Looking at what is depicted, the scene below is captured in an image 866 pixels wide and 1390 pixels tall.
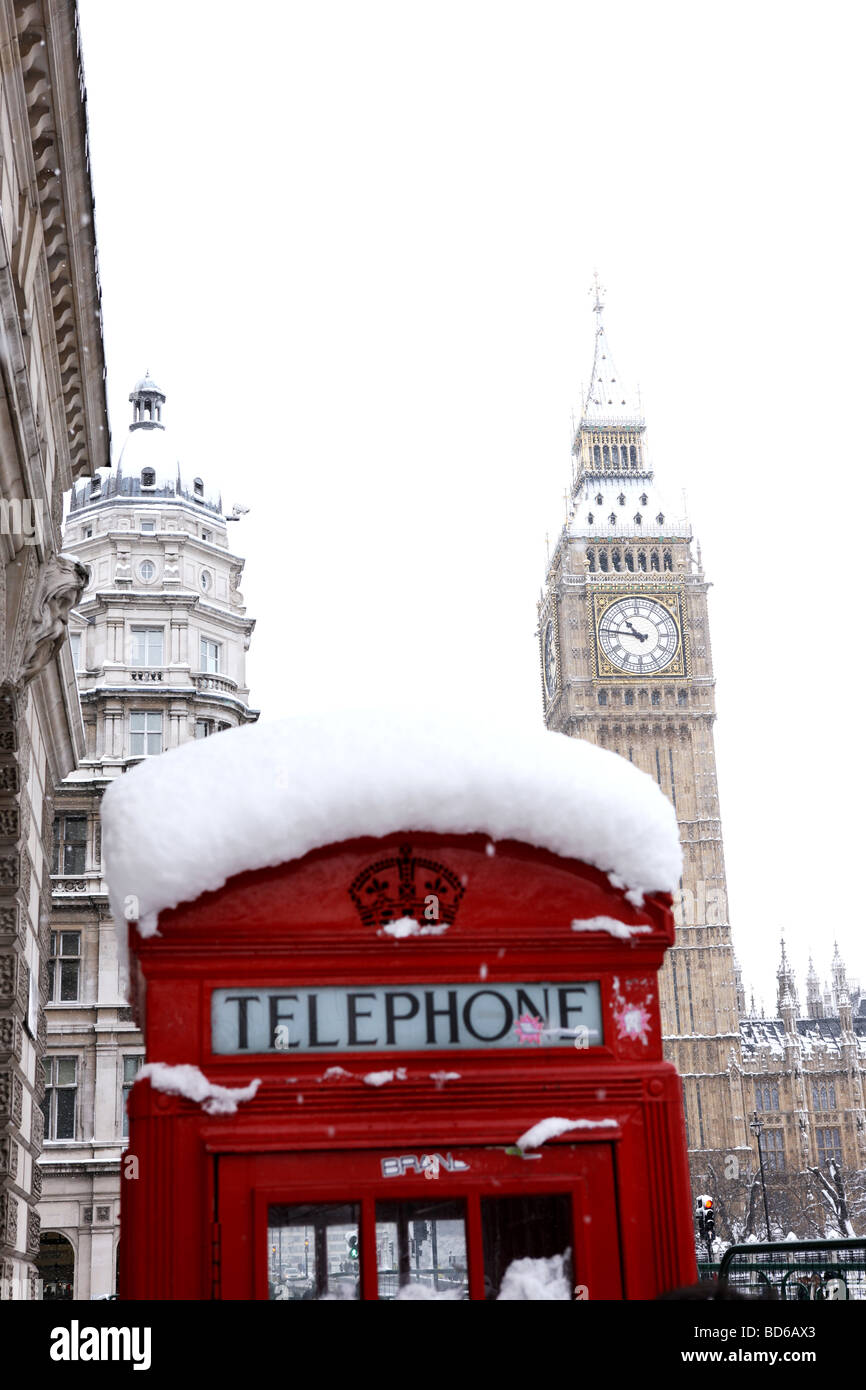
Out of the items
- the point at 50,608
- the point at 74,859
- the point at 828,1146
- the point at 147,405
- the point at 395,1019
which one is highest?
the point at 147,405

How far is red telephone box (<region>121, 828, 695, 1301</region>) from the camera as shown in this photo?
3.20 metres

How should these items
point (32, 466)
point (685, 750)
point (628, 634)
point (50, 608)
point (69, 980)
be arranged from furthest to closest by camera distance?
point (628, 634), point (685, 750), point (69, 980), point (50, 608), point (32, 466)

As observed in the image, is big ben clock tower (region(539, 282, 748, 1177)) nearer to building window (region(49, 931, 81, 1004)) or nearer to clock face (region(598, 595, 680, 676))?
clock face (region(598, 595, 680, 676))

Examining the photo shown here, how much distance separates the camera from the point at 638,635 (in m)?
83.0

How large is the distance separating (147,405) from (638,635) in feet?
167

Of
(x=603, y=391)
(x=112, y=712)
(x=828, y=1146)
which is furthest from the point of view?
(x=603, y=391)

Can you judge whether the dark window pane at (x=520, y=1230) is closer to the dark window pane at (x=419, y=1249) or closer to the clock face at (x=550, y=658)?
the dark window pane at (x=419, y=1249)

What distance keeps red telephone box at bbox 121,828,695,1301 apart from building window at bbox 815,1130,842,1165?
254 feet

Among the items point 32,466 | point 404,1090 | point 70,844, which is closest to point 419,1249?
Answer: point 404,1090

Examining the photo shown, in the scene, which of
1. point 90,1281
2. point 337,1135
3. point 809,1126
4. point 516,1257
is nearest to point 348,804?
point 337,1135

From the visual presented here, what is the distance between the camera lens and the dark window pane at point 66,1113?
85.4 ft

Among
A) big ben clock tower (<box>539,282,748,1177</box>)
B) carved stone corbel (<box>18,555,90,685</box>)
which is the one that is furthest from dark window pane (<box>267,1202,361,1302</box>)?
big ben clock tower (<box>539,282,748,1177</box>)

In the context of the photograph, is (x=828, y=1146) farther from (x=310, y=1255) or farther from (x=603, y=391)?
(x=310, y=1255)
